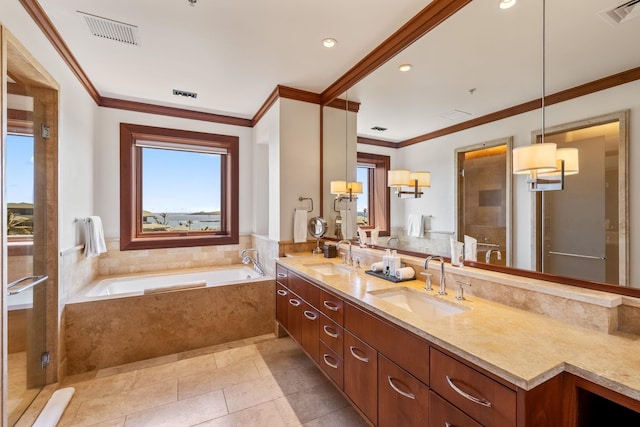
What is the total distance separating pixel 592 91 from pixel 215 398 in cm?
292

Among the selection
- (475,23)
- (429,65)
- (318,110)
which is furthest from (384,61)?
(318,110)

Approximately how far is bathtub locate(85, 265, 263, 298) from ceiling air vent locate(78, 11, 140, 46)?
2.16 metres

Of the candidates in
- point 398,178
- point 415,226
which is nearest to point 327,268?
point 415,226

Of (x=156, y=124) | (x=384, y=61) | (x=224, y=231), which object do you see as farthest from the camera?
(x=224, y=231)

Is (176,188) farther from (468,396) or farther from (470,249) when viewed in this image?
(468,396)

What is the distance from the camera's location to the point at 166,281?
11.2 feet

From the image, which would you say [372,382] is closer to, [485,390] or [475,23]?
[485,390]

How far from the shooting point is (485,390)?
97 cm

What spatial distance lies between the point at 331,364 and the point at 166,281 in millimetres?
2472

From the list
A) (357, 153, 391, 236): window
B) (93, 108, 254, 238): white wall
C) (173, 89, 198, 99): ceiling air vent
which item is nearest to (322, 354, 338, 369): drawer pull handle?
(357, 153, 391, 236): window

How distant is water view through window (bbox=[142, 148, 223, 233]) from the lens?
12.2ft

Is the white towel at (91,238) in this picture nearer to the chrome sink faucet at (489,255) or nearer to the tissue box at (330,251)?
the tissue box at (330,251)

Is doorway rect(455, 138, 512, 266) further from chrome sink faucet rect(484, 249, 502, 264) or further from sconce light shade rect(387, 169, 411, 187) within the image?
sconce light shade rect(387, 169, 411, 187)

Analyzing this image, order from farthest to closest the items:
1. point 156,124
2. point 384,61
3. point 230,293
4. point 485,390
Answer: point 156,124 < point 230,293 < point 384,61 < point 485,390
